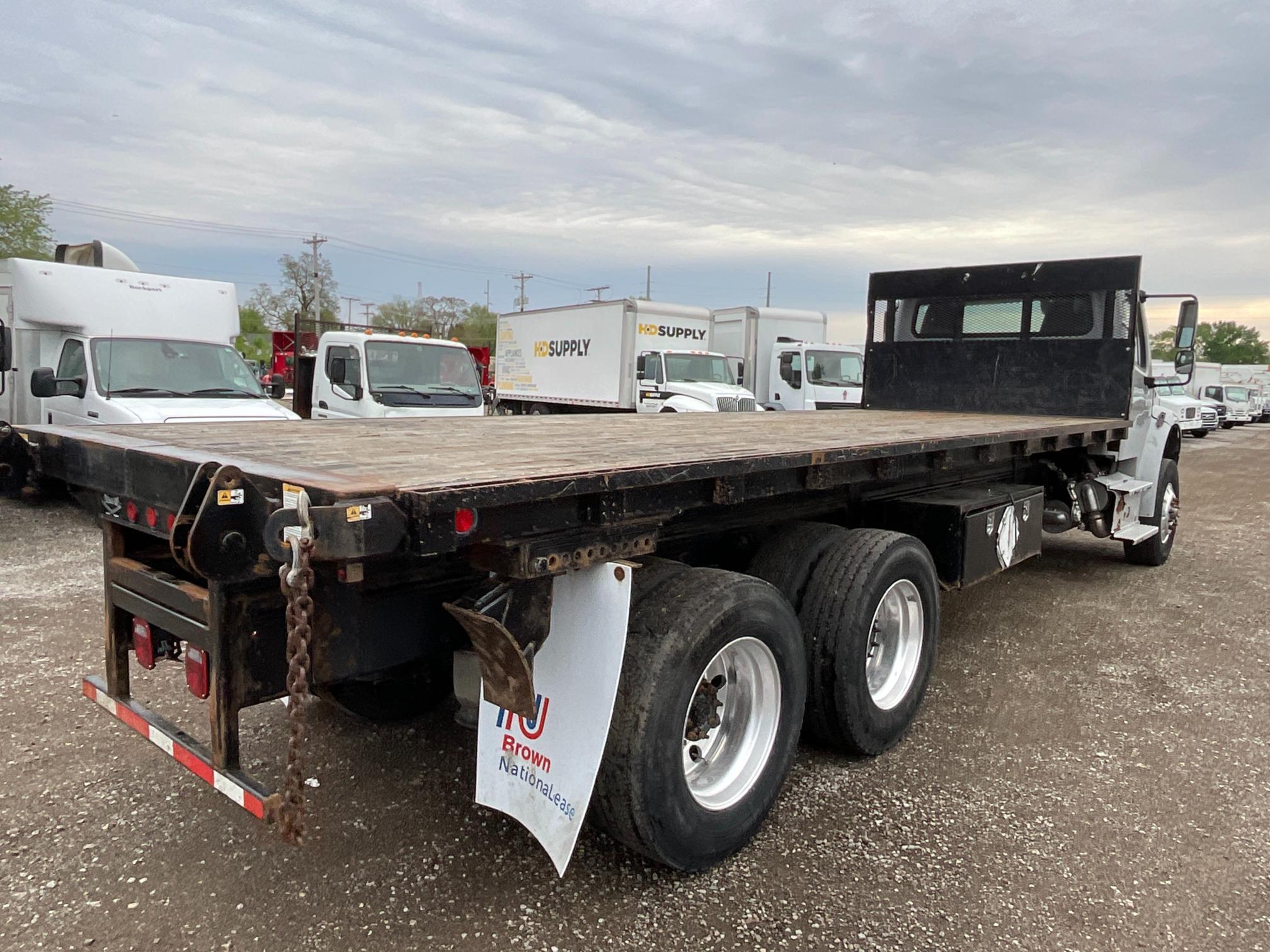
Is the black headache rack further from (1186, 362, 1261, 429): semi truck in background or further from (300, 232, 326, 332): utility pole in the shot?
(300, 232, 326, 332): utility pole

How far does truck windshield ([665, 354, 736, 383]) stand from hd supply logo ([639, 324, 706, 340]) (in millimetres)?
1467

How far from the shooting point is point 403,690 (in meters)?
3.75

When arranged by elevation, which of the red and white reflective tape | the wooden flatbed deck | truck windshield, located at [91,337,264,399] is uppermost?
truck windshield, located at [91,337,264,399]

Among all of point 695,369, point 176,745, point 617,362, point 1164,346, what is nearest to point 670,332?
point 617,362

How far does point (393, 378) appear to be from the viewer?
35.0 ft

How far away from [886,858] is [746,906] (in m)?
0.62

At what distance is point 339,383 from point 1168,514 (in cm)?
893

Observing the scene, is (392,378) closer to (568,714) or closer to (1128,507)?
(1128,507)

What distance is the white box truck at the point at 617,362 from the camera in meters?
17.6

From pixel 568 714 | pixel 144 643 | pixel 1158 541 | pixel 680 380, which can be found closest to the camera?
pixel 568 714

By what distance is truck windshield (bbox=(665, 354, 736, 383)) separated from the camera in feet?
58.1

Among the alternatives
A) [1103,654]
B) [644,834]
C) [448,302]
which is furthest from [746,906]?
[448,302]

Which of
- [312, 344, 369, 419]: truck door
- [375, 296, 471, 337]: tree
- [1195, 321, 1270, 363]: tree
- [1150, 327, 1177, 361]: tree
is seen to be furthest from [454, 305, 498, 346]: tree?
[1195, 321, 1270, 363]: tree

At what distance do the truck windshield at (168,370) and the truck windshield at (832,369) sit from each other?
465 inches
